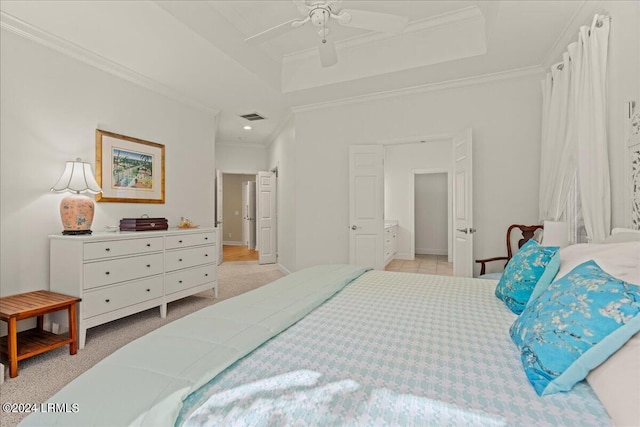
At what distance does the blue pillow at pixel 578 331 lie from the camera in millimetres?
815

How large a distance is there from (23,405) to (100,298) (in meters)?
0.92

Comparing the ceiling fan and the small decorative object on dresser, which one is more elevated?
the ceiling fan

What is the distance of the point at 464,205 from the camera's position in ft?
11.6

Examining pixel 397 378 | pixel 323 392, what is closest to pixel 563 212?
pixel 397 378

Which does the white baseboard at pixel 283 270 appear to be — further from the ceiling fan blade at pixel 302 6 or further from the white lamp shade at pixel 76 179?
the ceiling fan blade at pixel 302 6

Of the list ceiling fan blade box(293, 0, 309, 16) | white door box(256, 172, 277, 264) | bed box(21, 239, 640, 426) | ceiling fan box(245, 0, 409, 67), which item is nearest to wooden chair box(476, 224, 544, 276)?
bed box(21, 239, 640, 426)

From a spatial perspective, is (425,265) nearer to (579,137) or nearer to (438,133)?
(438,133)

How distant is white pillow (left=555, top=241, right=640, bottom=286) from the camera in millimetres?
1102

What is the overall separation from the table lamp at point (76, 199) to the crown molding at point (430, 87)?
2.80 metres

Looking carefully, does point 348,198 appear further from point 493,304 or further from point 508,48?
point 493,304

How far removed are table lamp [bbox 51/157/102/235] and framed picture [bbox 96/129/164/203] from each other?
0.33 metres

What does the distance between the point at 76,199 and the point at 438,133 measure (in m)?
3.89

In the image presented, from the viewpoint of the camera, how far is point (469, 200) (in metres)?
3.48

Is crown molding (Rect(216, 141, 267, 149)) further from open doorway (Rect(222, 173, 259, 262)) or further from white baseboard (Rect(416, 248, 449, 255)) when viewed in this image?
white baseboard (Rect(416, 248, 449, 255))
